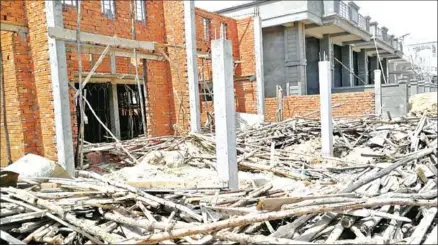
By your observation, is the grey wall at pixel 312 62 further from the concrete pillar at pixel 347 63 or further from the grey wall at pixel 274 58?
the concrete pillar at pixel 347 63

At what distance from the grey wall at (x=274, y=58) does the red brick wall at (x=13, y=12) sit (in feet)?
41.2

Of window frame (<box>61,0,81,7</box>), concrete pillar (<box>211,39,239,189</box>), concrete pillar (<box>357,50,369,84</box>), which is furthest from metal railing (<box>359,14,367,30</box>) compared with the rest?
concrete pillar (<box>211,39,239,189</box>)

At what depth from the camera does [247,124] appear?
13578 millimetres

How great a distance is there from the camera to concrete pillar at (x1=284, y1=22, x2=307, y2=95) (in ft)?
55.8

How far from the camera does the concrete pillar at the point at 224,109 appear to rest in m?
4.80

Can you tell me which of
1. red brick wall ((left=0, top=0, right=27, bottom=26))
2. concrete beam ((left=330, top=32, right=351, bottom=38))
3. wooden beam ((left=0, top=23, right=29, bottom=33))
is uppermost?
concrete beam ((left=330, top=32, right=351, bottom=38))

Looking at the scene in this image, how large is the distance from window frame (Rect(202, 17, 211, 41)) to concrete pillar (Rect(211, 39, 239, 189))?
8.80 metres

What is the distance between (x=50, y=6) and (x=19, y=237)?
17.6 ft

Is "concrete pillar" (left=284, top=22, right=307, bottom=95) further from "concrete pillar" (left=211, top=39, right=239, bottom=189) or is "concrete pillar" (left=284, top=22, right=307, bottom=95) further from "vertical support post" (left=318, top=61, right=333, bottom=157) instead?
"concrete pillar" (left=211, top=39, right=239, bottom=189)

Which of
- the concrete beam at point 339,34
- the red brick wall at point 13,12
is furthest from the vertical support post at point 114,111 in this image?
the concrete beam at point 339,34

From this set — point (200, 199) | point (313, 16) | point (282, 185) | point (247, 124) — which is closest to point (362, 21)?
point (313, 16)

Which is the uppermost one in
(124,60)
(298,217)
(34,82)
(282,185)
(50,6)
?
(50,6)

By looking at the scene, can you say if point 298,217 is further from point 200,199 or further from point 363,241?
point 200,199

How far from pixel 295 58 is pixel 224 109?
43.6ft
